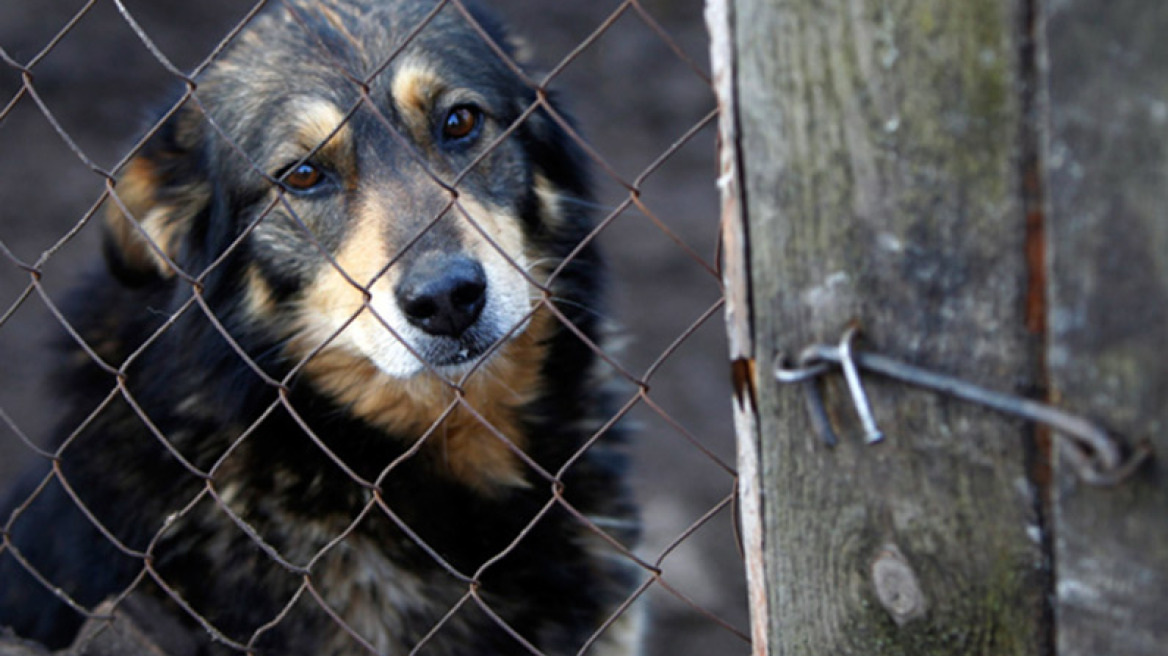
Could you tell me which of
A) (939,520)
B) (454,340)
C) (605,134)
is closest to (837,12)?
(939,520)

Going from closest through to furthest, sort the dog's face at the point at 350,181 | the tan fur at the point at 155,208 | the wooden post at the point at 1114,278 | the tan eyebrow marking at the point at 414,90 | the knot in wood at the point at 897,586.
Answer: the wooden post at the point at 1114,278 < the knot in wood at the point at 897,586 < the dog's face at the point at 350,181 < the tan eyebrow marking at the point at 414,90 < the tan fur at the point at 155,208

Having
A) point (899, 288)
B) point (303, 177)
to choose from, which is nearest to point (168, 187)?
point (303, 177)

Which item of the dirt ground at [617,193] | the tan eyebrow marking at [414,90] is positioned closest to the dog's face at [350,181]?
the tan eyebrow marking at [414,90]

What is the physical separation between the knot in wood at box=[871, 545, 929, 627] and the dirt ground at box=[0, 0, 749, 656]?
298 cm

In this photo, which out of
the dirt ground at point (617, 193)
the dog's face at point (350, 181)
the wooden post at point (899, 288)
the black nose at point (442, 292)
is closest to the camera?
the wooden post at point (899, 288)

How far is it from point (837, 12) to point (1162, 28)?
0.30 meters

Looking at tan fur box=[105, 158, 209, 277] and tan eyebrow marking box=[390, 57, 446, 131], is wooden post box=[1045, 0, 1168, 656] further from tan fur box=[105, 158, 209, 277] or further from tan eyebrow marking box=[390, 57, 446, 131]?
tan fur box=[105, 158, 209, 277]

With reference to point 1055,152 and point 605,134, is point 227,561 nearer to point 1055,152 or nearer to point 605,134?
point 1055,152

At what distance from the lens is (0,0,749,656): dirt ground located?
4.56 meters

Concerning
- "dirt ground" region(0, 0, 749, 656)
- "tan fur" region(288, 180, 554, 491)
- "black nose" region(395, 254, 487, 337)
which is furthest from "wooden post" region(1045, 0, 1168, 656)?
"dirt ground" region(0, 0, 749, 656)

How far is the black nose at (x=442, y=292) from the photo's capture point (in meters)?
2.02

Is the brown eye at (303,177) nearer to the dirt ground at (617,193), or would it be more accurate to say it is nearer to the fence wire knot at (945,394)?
the fence wire knot at (945,394)

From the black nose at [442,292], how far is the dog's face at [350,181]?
0.04ft

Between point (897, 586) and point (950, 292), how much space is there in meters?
0.37
